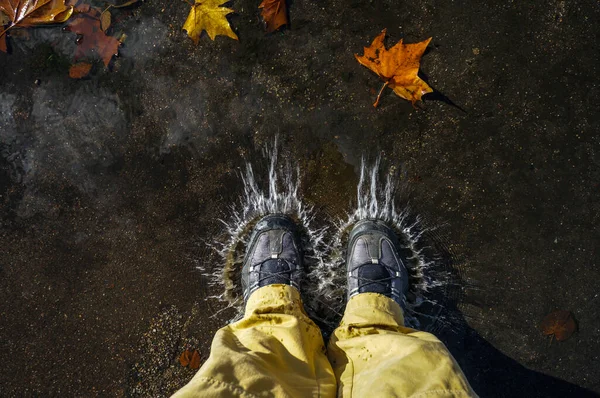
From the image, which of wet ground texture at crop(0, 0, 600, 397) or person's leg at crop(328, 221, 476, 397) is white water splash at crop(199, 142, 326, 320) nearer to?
wet ground texture at crop(0, 0, 600, 397)

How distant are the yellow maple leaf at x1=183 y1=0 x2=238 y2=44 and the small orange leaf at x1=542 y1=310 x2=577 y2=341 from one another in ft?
7.00

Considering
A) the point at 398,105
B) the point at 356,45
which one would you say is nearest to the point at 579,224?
the point at 398,105

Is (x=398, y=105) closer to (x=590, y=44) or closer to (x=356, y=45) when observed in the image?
(x=356, y=45)

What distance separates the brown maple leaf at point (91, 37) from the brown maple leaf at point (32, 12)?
6 cm

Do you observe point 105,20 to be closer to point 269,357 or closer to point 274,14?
point 274,14

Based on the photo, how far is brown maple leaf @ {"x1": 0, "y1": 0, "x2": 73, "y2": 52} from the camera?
224 cm

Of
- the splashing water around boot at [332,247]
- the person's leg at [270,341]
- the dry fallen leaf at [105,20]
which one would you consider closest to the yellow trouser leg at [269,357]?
the person's leg at [270,341]

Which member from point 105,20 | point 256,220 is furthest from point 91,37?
point 256,220

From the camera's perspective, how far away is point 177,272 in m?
2.21

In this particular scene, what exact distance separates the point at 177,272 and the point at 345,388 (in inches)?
42.4

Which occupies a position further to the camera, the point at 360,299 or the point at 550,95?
the point at 550,95

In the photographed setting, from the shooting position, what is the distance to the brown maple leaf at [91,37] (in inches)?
88.2

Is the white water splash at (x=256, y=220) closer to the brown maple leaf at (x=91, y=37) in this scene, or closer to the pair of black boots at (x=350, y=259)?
the pair of black boots at (x=350, y=259)

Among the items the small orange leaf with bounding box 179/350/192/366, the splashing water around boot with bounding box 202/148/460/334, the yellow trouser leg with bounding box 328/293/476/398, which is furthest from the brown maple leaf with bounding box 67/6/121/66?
the yellow trouser leg with bounding box 328/293/476/398
